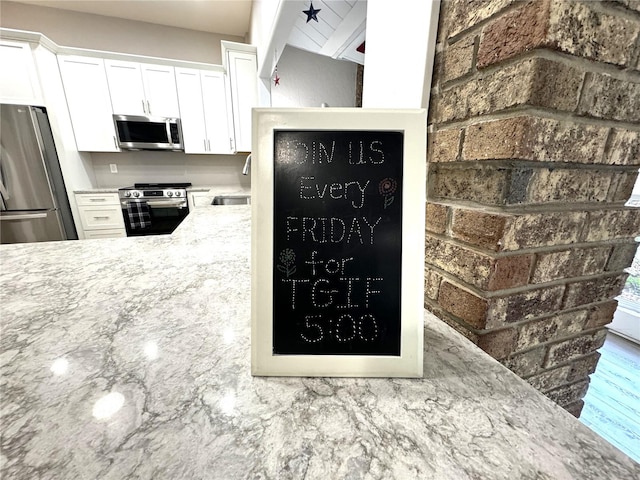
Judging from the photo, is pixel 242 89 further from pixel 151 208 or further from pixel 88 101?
pixel 151 208

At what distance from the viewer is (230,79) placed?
10.6ft

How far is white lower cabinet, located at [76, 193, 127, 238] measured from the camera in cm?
303

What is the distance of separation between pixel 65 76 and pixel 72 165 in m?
0.95

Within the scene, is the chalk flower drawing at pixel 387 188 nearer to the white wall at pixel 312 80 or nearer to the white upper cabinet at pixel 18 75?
the white wall at pixel 312 80

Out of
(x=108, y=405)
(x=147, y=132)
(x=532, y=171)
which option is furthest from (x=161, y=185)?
(x=532, y=171)

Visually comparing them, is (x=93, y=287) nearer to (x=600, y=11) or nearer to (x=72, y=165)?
(x=600, y=11)

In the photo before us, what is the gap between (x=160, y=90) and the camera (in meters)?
3.17

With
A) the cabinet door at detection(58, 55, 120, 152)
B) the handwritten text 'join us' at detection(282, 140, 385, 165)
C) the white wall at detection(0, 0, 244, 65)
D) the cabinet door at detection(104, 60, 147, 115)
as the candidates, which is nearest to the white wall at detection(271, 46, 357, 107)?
the white wall at detection(0, 0, 244, 65)

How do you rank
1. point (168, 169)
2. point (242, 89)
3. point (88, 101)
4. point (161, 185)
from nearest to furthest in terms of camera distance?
point (88, 101)
point (242, 89)
point (161, 185)
point (168, 169)

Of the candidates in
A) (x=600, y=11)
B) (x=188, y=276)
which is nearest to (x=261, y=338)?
(x=188, y=276)

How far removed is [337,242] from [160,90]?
383cm

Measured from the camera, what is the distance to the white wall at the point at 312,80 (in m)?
2.99

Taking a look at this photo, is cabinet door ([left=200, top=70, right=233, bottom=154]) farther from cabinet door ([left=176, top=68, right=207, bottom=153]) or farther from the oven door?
the oven door

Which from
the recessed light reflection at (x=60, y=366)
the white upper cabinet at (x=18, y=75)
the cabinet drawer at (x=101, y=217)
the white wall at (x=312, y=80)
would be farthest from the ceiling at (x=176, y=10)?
the recessed light reflection at (x=60, y=366)
